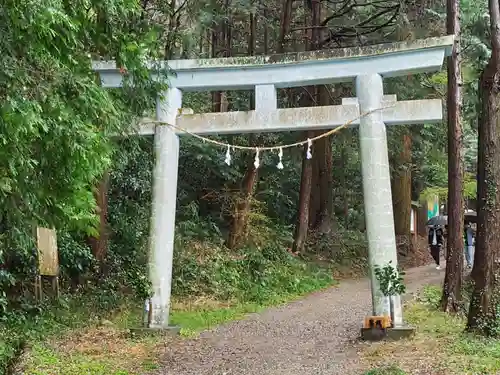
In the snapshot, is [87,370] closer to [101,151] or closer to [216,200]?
[101,151]

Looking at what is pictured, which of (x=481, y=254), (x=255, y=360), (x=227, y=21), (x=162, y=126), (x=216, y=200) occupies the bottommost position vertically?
(x=255, y=360)

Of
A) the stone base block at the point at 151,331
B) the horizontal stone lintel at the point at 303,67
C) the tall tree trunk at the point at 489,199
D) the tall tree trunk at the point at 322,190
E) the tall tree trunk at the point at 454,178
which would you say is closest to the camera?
the tall tree trunk at the point at 489,199

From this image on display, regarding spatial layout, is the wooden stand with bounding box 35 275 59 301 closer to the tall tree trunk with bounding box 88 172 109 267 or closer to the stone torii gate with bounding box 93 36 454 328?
the tall tree trunk with bounding box 88 172 109 267

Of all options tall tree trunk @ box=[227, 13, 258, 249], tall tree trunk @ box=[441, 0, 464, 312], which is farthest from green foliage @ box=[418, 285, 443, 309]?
tall tree trunk @ box=[227, 13, 258, 249]

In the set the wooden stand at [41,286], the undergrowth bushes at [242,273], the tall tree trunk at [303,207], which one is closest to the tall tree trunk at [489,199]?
the undergrowth bushes at [242,273]

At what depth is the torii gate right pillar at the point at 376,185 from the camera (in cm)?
835

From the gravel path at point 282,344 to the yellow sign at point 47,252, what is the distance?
2554 mm

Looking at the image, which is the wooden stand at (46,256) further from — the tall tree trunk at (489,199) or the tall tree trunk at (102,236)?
the tall tree trunk at (489,199)

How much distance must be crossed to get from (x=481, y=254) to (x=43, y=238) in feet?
21.3

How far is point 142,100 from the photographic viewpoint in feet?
25.3

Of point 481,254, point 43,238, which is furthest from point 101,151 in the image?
point 481,254

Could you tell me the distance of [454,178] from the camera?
972cm

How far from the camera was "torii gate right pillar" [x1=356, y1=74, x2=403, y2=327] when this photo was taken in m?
8.35

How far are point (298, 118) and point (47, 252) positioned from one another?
15.0ft
